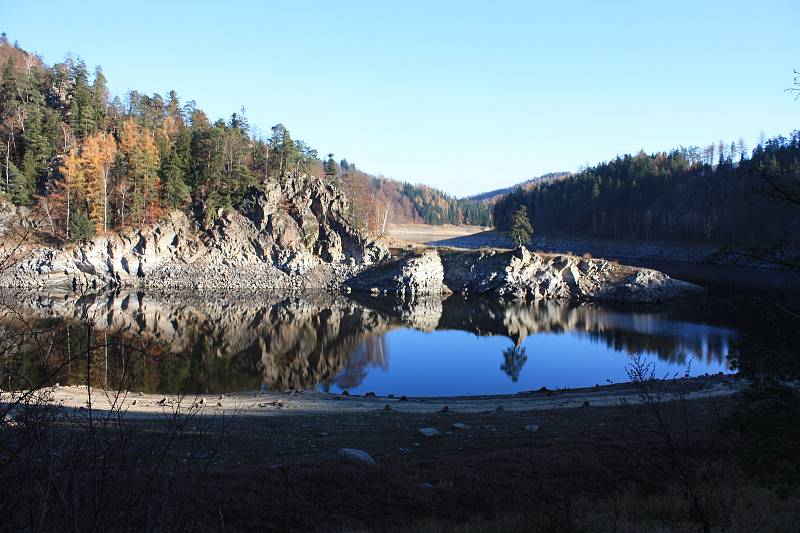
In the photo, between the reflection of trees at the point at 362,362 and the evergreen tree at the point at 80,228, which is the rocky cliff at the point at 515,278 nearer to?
the reflection of trees at the point at 362,362

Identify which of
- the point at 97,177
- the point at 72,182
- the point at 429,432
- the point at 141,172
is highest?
the point at 141,172

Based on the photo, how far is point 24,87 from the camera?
217ft

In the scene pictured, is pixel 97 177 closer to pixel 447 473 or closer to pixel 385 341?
pixel 385 341

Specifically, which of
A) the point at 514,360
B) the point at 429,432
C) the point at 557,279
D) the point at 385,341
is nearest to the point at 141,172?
the point at 385,341

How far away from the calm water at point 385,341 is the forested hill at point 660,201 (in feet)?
134

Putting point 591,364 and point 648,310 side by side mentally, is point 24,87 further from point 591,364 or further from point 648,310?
point 648,310

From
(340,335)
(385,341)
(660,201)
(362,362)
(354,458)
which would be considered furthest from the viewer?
(660,201)

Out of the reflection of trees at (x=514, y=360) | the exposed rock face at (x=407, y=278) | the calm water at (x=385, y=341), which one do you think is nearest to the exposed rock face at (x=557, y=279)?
the exposed rock face at (x=407, y=278)

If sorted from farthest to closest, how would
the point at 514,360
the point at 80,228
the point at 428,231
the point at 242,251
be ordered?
1. the point at 428,231
2. the point at 242,251
3. the point at 80,228
4. the point at 514,360

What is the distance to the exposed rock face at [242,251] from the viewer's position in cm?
5662

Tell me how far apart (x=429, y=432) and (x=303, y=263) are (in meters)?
51.6

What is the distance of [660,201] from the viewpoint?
102 m

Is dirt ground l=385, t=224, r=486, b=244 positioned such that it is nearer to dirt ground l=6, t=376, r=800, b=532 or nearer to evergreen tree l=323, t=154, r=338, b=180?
evergreen tree l=323, t=154, r=338, b=180

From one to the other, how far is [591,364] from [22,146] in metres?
67.3
